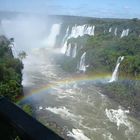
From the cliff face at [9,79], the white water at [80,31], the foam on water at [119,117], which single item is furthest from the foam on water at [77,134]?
the white water at [80,31]

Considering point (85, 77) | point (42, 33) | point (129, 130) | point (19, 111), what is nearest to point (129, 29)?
point (85, 77)

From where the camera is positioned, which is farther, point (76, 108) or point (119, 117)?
point (76, 108)

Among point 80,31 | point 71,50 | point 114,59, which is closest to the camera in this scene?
point 114,59

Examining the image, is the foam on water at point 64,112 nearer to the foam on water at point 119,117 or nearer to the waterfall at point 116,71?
the foam on water at point 119,117

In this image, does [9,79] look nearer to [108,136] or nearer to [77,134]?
[77,134]

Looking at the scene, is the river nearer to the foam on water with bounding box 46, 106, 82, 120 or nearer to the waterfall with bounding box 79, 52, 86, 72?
the foam on water with bounding box 46, 106, 82, 120

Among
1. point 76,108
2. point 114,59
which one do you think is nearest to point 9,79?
point 76,108
